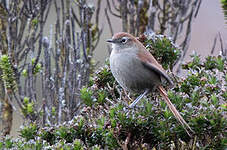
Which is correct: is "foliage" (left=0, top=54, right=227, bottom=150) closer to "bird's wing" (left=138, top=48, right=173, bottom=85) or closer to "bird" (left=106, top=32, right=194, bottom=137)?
"bird's wing" (left=138, top=48, right=173, bottom=85)

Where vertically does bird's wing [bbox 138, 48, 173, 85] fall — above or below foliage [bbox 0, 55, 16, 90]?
above

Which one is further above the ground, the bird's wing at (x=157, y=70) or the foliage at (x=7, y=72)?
the bird's wing at (x=157, y=70)

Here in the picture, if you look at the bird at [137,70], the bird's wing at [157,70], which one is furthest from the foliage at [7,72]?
the bird's wing at [157,70]

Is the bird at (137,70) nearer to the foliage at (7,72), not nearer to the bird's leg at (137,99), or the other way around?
the bird's leg at (137,99)

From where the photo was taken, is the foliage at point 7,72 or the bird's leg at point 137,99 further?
the foliage at point 7,72

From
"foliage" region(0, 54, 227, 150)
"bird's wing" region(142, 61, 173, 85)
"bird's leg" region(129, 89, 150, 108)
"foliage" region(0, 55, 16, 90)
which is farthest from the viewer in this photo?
"foliage" region(0, 55, 16, 90)

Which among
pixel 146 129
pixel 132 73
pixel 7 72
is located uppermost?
pixel 132 73

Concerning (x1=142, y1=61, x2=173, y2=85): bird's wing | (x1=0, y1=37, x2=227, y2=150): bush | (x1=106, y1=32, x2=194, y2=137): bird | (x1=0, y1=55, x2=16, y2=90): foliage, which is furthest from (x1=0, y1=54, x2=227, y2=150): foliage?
(x1=0, y1=55, x2=16, y2=90): foliage

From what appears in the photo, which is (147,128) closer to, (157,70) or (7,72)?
(157,70)

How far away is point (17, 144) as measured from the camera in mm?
2748

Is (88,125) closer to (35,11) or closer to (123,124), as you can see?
(123,124)

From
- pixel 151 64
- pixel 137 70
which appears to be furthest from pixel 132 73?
pixel 151 64

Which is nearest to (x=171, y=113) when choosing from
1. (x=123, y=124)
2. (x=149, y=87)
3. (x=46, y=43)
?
(x=123, y=124)

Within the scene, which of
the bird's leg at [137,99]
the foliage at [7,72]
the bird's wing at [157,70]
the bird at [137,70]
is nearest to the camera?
the bird's leg at [137,99]
